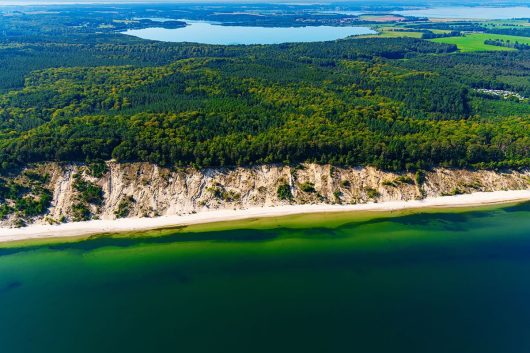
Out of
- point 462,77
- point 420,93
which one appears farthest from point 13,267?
point 462,77

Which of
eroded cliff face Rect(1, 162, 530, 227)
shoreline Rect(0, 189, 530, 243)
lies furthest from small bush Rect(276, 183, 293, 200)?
shoreline Rect(0, 189, 530, 243)

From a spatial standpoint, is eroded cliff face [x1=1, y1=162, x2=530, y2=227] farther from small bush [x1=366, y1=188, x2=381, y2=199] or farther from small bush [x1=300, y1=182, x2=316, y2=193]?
small bush [x1=366, y1=188, x2=381, y2=199]

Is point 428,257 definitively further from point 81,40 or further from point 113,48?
point 81,40

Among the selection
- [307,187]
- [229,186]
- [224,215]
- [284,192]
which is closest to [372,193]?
[307,187]

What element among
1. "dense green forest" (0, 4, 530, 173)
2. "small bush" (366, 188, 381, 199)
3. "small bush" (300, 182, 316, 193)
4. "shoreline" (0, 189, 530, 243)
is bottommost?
"shoreline" (0, 189, 530, 243)

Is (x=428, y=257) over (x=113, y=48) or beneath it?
beneath

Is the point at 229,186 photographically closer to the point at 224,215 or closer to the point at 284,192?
the point at 224,215
